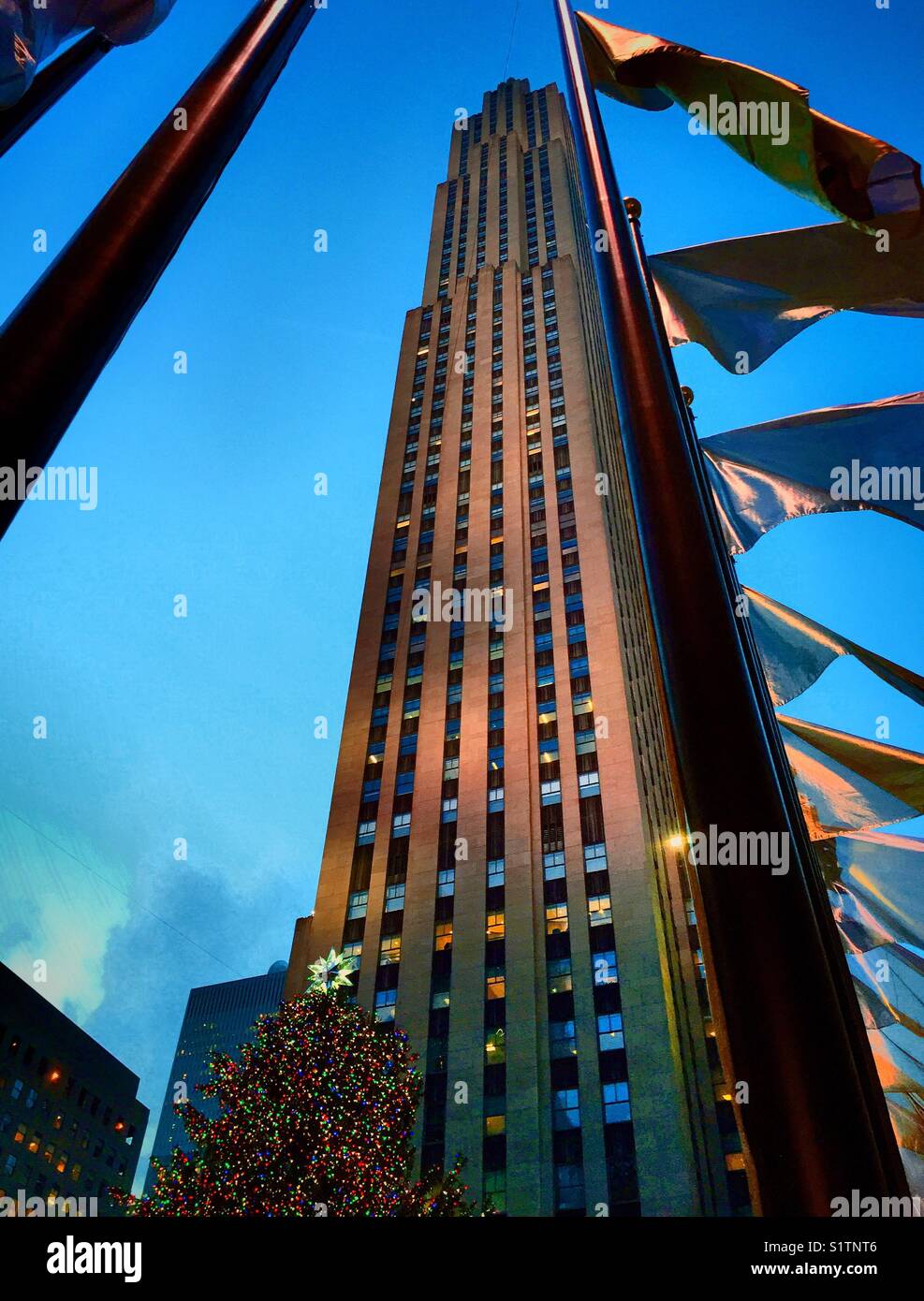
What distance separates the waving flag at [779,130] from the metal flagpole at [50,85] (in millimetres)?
3716

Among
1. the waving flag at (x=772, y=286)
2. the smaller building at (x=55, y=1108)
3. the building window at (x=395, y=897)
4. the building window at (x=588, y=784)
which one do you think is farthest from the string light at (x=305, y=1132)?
the smaller building at (x=55, y=1108)

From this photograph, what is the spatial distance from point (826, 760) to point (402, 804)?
131 feet

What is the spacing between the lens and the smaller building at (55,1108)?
70000 millimetres

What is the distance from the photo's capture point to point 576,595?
177 feet

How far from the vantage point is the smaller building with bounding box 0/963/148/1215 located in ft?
230

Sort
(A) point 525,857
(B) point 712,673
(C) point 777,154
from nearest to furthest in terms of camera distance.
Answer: (B) point 712,673
(C) point 777,154
(A) point 525,857

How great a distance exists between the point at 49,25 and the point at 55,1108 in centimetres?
9084

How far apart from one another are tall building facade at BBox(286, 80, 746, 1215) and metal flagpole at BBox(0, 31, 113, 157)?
16.3 metres

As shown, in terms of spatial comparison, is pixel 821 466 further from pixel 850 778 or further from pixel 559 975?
pixel 559 975

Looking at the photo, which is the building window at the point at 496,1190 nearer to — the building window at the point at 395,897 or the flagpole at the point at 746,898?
the building window at the point at 395,897

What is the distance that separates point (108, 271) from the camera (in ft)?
11.4

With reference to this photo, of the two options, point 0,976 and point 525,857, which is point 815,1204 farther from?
point 0,976

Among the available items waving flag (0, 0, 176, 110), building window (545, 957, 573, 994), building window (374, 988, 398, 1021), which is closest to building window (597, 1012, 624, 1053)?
building window (545, 957, 573, 994)
